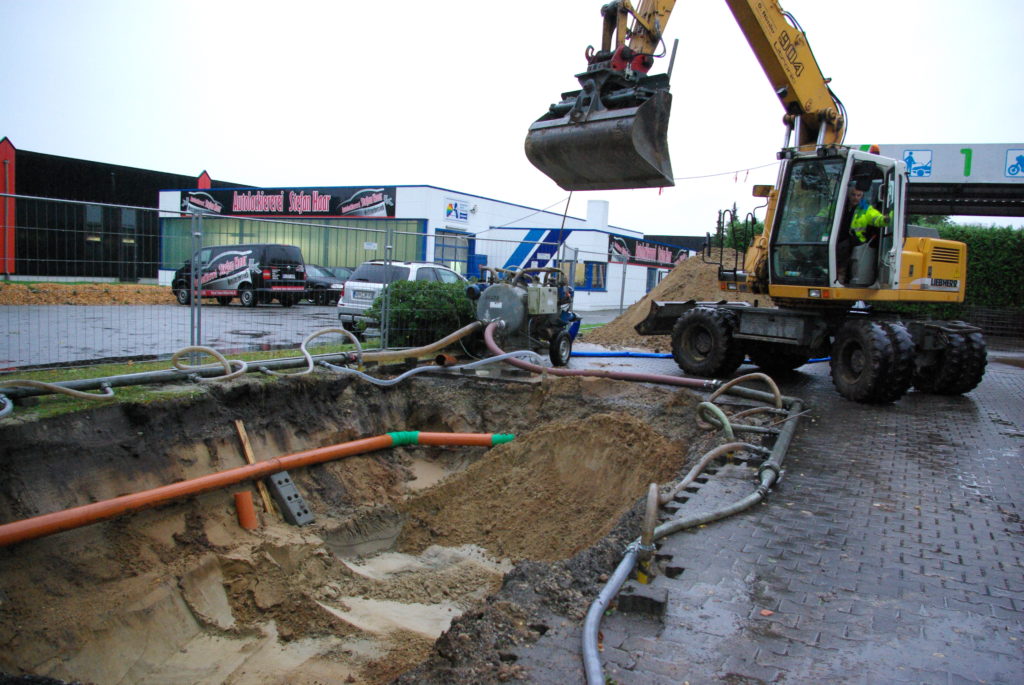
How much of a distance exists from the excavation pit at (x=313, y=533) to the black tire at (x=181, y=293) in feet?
5.64

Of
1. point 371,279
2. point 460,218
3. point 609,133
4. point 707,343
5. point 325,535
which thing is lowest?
point 325,535

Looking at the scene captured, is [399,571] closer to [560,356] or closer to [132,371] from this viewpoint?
[132,371]

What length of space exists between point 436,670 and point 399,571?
3228mm

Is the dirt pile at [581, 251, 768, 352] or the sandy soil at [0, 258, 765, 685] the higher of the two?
the dirt pile at [581, 251, 768, 352]

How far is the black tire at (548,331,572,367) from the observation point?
1100 centimetres

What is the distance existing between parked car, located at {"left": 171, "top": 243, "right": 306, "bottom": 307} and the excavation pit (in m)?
1.82

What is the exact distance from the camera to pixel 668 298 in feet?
58.3

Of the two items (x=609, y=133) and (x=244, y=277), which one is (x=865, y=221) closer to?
(x=609, y=133)

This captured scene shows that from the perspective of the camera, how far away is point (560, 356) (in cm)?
1110

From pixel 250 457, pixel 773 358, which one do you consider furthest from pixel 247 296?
pixel 773 358

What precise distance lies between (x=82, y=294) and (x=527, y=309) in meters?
5.73

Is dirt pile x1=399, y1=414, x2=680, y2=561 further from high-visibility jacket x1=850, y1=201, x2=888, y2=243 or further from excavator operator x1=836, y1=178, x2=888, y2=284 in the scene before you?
high-visibility jacket x1=850, y1=201, x2=888, y2=243

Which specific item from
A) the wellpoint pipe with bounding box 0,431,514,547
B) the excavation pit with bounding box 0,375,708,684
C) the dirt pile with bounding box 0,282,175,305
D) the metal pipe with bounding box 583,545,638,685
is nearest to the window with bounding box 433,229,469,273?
the excavation pit with bounding box 0,375,708,684

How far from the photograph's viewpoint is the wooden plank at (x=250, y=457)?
6.33 metres
